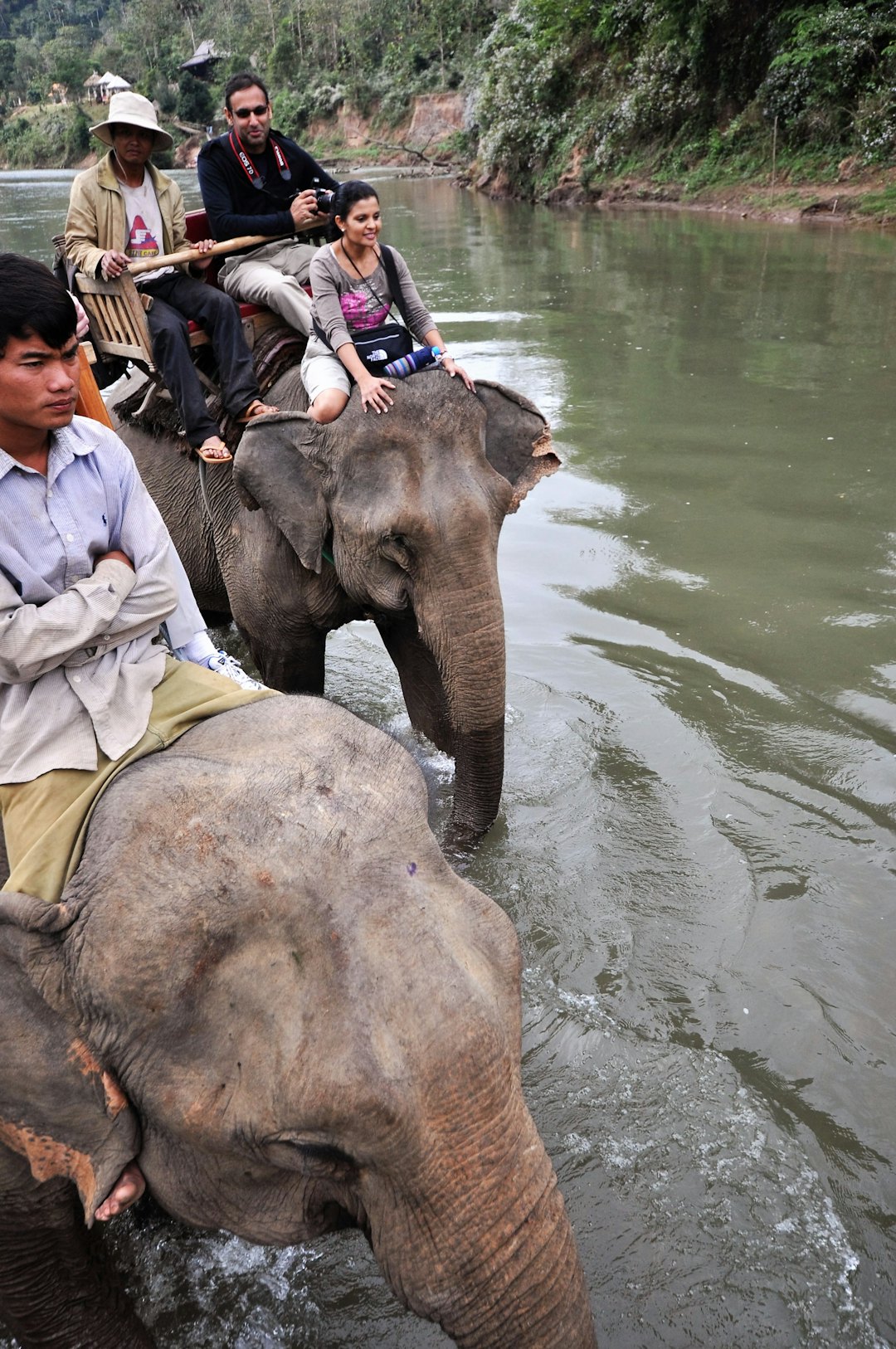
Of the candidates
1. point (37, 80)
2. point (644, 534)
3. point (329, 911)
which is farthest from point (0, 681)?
point (37, 80)

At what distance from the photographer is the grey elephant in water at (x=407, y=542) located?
3.71 metres

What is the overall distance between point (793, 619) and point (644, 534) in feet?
4.37

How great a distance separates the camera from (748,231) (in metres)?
17.6

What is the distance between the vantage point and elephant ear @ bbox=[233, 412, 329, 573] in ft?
13.3

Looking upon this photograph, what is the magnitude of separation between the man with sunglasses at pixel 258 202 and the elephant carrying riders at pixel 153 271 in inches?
6.6

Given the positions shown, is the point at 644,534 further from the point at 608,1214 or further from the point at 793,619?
the point at 608,1214

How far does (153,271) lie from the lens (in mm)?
4859

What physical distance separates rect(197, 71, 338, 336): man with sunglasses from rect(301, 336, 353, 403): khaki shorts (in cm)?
47

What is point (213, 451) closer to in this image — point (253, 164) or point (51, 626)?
point (253, 164)

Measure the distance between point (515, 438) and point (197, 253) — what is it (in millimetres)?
1704

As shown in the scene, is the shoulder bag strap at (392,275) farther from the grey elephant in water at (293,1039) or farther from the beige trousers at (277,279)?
the grey elephant in water at (293,1039)

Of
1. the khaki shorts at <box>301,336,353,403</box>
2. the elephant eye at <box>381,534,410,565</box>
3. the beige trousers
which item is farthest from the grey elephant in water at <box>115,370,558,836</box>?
the beige trousers

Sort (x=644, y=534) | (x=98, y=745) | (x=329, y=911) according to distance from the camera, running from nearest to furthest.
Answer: (x=329, y=911)
(x=98, y=745)
(x=644, y=534)

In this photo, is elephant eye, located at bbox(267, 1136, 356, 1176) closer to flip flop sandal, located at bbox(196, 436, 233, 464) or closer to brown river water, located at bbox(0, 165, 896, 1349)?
brown river water, located at bbox(0, 165, 896, 1349)
